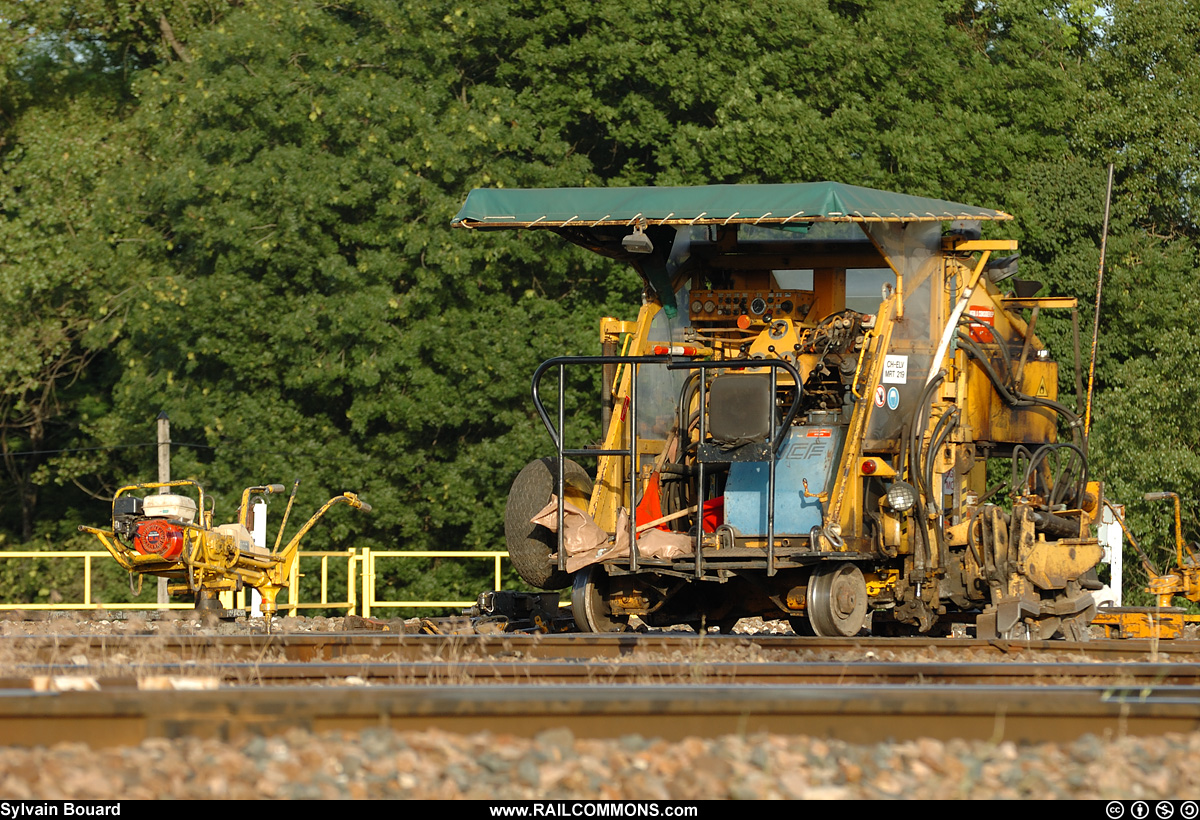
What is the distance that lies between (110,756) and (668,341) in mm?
7509

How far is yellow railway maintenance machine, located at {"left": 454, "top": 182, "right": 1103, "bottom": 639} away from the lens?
11.1 metres

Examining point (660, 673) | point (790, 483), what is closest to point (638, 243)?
point (790, 483)

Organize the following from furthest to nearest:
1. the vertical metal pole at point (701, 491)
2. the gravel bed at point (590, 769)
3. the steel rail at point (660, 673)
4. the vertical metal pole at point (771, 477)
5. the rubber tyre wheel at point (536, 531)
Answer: the rubber tyre wheel at point (536, 531) → the vertical metal pole at point (701, 491) → the vertical metal pole at point (771, 477) → the steel rail at point (660, 673) → the gravel bed at point (590, 769)

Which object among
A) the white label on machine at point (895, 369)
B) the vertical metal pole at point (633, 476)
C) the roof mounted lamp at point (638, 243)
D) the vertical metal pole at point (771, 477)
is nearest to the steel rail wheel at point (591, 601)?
the vertical metal pole at point (633, 476)

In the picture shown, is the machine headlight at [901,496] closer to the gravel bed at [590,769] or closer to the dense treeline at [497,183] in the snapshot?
the gravel bed at [590,769]

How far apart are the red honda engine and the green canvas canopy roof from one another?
401cm

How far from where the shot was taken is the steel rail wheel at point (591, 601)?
11617mm

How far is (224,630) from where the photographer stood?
42.7 ft

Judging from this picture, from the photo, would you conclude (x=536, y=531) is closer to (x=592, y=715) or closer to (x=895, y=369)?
(x=895, y=369)

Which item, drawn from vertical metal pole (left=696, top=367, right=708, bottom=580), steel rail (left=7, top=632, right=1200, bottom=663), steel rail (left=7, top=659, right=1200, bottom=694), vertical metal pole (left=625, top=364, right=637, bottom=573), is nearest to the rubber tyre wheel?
vertical metal pole (left=625, top=364, right=637, bottom=573)

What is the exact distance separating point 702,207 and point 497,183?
15.4m

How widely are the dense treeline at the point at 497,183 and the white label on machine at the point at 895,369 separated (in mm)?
13400

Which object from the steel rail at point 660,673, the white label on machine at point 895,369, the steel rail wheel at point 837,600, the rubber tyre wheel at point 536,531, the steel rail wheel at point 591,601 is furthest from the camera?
the rubber tyre wheel at point 536,531

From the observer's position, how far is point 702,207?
1088 cm
